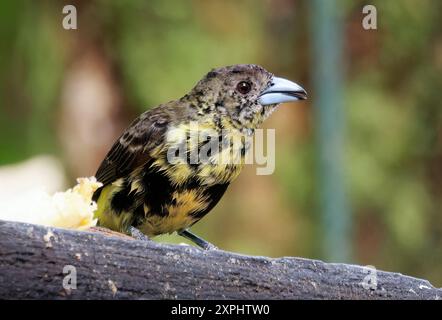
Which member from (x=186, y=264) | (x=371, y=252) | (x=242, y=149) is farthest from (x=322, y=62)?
(x=186, y=264)

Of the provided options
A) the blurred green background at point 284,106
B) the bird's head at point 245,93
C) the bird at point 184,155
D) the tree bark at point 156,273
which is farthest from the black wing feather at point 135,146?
the blurred green background at point 284,106

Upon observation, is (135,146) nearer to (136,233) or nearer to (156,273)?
(136,233)

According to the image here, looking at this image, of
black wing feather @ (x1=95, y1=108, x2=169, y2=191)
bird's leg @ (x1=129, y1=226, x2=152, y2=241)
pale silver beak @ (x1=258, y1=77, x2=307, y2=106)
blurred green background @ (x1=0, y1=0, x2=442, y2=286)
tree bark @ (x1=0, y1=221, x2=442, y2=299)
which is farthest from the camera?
blurred green background @ (x1=0, y1=0, x2=442, y2=286)

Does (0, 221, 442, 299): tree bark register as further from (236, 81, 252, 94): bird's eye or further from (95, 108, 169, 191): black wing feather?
(236, 81, 252, 94): bird's eye

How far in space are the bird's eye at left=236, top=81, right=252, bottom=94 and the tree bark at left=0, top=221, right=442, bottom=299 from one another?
1.41 metres

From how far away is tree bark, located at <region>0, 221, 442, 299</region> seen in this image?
6.99ft

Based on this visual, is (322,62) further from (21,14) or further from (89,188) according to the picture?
(89,188)

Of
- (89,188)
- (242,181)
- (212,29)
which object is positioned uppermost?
(212,29)

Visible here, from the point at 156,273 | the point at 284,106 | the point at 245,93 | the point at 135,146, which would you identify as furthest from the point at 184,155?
the point at 284,106

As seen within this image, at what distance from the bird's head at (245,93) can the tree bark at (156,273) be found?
4.27 ft

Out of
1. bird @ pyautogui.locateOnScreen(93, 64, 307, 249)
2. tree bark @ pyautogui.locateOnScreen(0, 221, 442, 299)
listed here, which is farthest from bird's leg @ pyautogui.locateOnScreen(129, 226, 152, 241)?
tree bark @ pyautogui.locateOnScreen(0, 221, 442, 299)

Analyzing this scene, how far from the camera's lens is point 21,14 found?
6.07 m

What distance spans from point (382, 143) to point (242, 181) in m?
0.95

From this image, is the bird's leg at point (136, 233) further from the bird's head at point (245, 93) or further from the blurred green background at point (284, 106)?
the blurred green background at point (284, 106)
